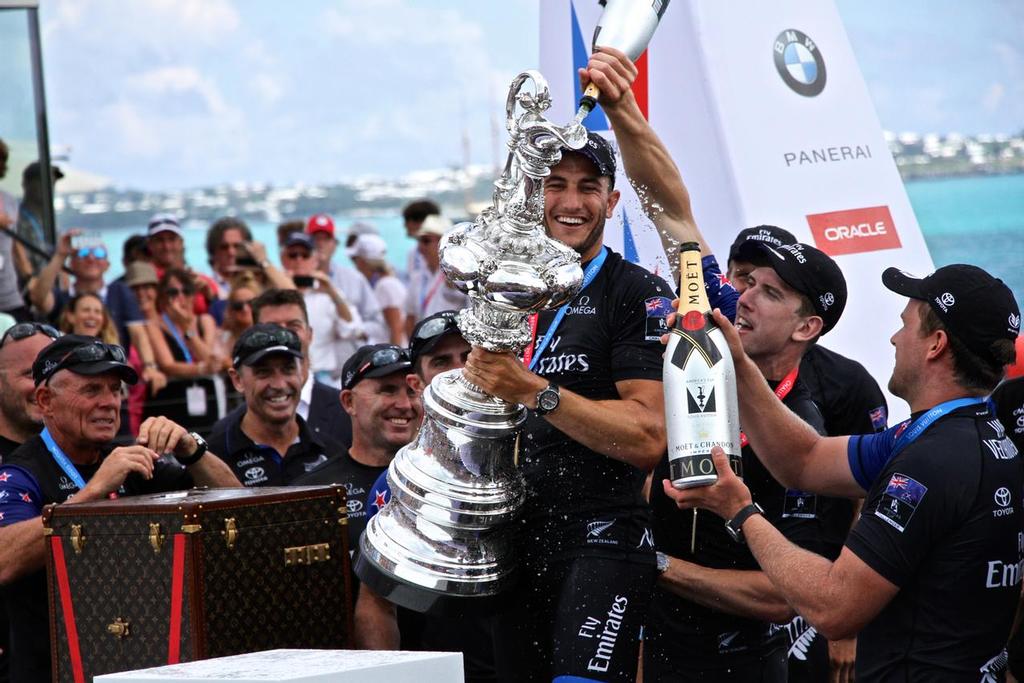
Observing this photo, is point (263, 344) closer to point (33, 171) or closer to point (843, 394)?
point (843, 394)

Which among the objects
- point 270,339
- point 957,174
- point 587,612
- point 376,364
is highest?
point 957,174

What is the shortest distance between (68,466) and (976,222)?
26.8ft

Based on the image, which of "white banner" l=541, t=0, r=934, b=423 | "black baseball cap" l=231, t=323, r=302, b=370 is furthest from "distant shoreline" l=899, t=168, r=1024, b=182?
"black baseball cap" l=231, t=323, r=302, b=370

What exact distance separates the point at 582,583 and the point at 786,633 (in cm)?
103

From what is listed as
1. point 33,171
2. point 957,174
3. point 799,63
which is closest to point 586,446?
point 799,63

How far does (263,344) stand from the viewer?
539cm

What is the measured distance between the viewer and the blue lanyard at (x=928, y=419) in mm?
3031

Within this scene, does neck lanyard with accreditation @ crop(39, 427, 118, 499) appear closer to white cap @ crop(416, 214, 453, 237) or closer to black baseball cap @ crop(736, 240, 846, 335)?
black baseball cap @ crop(736, 240, 846, 335)

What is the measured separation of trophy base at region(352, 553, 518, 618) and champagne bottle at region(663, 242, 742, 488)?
61cm

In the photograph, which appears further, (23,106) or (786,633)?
(23,106)

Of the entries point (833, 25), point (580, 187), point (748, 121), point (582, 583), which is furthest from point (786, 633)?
point (833, 25)

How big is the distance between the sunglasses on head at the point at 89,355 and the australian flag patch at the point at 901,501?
8.68 feet

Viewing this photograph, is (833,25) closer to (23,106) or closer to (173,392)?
(173,392)

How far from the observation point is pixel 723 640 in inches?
147
